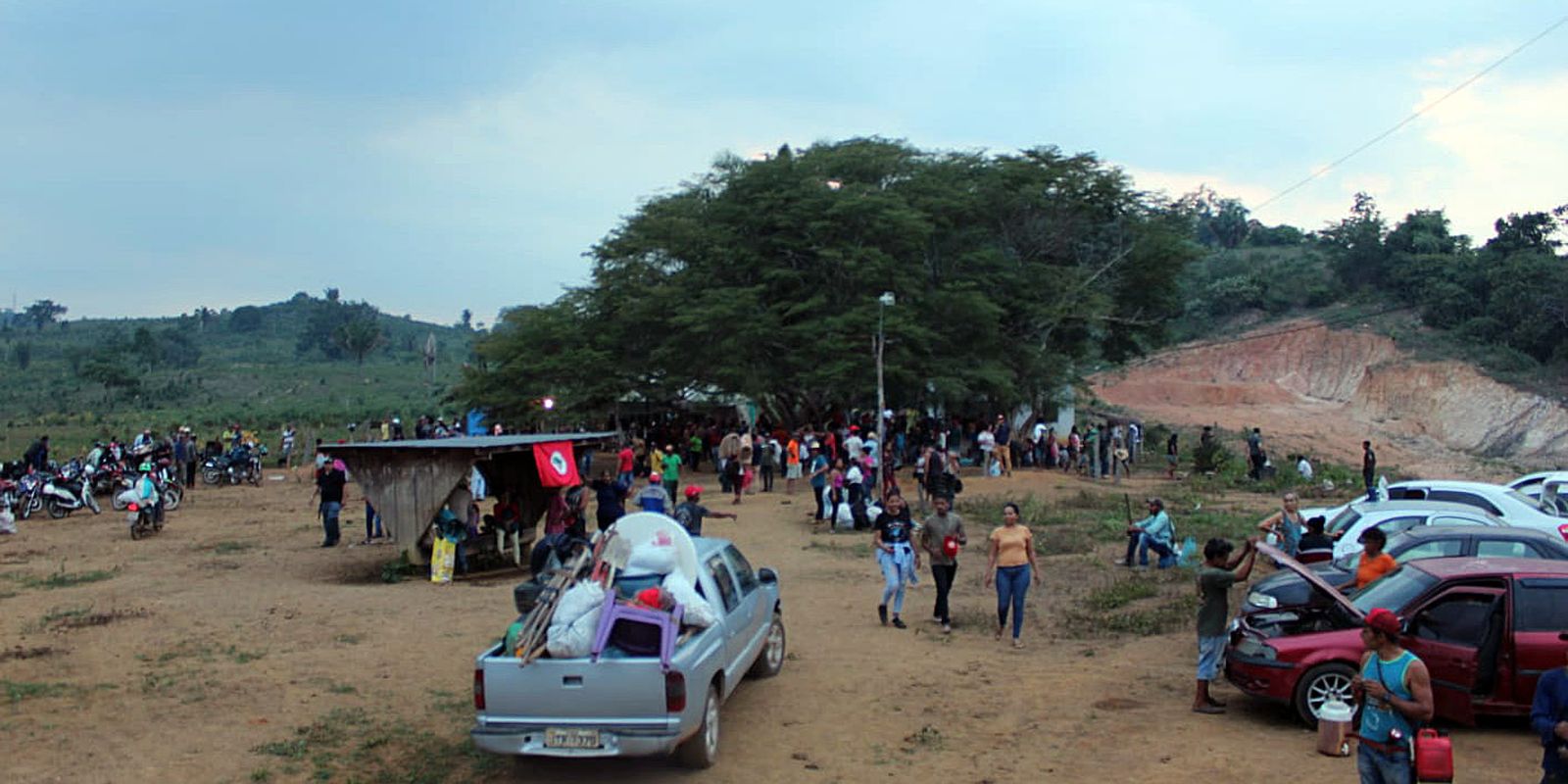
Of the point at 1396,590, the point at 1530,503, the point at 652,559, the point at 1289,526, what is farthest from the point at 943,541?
the point at 1530,503

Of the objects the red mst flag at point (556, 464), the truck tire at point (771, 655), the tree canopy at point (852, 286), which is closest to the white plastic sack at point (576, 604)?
the truck tire at point (771, 655)

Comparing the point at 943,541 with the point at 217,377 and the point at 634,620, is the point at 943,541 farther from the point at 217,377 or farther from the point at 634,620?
the point at 217,377

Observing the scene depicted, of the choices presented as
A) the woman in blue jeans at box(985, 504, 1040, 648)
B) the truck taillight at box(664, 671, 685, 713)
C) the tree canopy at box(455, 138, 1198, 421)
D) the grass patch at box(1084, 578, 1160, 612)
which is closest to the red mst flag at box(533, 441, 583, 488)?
the woman in blue jeans at box(985, 504, 1040, 648)

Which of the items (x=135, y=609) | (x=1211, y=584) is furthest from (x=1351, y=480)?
(x=135, y=609)

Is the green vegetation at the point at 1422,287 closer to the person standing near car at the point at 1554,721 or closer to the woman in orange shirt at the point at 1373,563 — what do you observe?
the woman in orange shirt at the point at 1373,563

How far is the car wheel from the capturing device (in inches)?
352

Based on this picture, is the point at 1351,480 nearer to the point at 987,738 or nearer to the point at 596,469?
the point at 596,469

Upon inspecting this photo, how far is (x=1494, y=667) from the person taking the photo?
869 cm

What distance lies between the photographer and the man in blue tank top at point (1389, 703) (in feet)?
19.1

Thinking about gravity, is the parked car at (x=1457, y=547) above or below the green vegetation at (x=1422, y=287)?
below

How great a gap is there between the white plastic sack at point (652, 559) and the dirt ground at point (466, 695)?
4.65 feet

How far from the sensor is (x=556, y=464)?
54.6ft

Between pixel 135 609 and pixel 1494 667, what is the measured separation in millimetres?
14665

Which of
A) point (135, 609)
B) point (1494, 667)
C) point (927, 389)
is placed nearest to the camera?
point (1494, 667)
